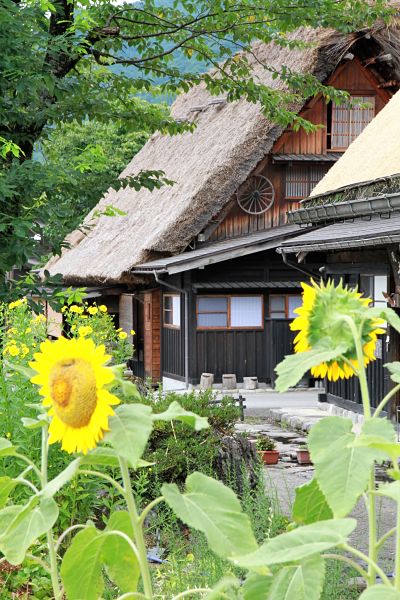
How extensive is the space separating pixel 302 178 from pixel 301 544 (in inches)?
715

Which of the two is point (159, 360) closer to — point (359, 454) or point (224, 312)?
point (224, 312)

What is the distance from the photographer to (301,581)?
1.13 meters

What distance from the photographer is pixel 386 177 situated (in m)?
10.5

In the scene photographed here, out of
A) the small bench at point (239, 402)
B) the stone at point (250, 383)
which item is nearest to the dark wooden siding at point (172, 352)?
the stone at point (250, 383)

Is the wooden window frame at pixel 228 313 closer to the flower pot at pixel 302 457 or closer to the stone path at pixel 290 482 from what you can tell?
the stone path at pixel 290 482

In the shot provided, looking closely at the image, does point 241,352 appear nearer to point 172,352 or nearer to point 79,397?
point 172,352

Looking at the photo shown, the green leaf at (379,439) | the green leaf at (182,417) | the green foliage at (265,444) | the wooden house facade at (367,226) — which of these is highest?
the wooden house facade at (367,226)

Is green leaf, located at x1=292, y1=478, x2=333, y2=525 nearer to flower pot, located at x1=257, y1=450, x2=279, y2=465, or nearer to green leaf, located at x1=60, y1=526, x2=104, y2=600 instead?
green leaf, located at x1=60, y1=526, x2=104, y2=600

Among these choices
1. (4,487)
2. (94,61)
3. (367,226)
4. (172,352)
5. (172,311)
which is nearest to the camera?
(4,487)

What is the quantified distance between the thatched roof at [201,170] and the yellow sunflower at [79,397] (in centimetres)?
1482

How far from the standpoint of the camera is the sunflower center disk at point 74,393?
44.3 inches

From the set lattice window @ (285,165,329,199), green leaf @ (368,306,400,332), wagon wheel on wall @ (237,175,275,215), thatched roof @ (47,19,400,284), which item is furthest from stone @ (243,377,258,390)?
green leaf @ (368,306,400,332)

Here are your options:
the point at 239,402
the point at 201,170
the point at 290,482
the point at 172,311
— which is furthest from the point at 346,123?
the point at 290,482

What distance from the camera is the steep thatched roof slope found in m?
11.4
